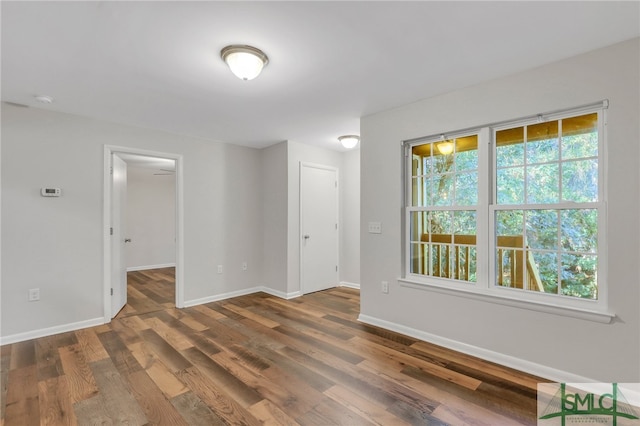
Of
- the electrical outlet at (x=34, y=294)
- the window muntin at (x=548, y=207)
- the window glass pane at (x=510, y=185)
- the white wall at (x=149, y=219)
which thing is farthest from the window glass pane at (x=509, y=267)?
the white wall at (x=149, y=219)

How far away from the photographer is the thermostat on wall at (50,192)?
3178 mm

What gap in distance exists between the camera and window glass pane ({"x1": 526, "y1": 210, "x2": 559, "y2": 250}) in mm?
2371

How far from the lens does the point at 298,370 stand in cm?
242

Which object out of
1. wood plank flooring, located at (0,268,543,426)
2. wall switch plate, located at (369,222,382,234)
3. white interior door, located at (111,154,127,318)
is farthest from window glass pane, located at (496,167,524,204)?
white interior door, located at (111,154,127,318)

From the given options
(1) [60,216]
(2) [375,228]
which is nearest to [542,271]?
(2) [375,228]

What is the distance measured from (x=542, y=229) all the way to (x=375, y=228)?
5.04ft

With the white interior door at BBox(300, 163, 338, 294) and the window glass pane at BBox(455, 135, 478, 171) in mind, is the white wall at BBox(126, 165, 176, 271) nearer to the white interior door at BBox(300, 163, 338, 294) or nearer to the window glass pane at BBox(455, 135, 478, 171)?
the white interior door at BBox(300, 163, 338, 294)

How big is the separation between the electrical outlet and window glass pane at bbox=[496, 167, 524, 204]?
4675 mm

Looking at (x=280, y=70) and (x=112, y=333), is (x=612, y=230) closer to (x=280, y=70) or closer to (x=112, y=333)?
(x=280, y=70)

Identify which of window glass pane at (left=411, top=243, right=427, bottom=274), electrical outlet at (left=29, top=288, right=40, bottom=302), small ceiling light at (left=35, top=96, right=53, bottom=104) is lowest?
electrical outlet at (left=29, top=288, right=40, bottom=302)

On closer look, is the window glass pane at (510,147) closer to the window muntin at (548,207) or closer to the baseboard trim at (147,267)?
the window muntin at (548,207)

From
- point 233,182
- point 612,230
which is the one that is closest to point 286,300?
point 233,182

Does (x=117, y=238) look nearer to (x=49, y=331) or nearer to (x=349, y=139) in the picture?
(x=49, y=331)

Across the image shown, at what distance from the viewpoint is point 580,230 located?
7.39 ft
